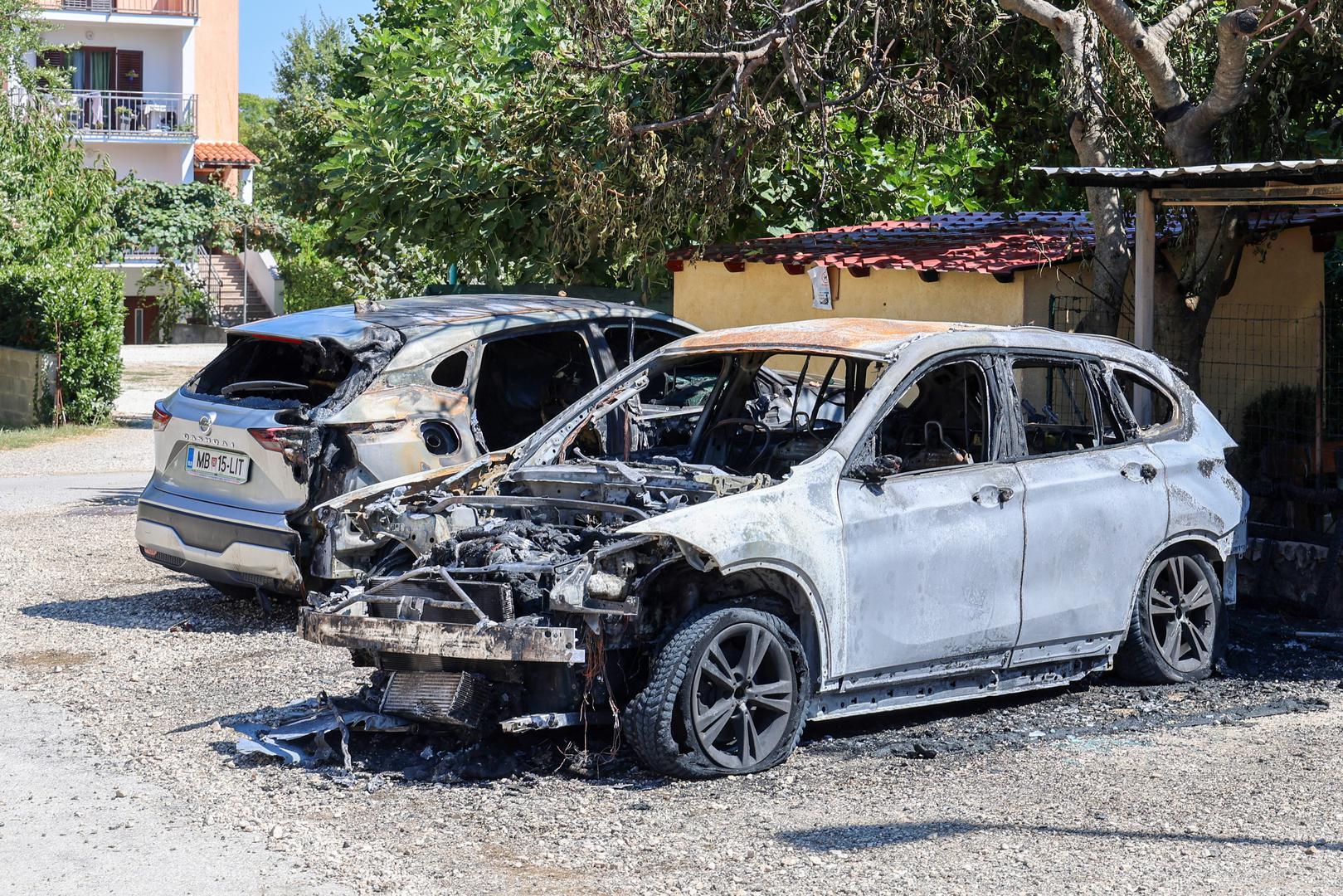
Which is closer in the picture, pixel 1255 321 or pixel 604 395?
pixel 604 395

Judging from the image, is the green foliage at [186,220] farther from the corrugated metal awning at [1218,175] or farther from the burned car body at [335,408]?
the corrugated metal awning at [1218,175]

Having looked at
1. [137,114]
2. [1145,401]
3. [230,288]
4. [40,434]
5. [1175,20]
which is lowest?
[40,434]

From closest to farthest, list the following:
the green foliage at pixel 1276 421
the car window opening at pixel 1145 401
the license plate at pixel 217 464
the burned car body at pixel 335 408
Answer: the car window opening at pixel 1145 401 < the burned car body at pixel 335 408 < the license plate at pixel 217 464 < the green foliage at pixel 1276 421

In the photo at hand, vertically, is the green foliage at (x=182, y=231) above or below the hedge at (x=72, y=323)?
above

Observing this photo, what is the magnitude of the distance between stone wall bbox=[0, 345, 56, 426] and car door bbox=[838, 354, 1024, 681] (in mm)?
16683

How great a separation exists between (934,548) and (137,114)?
151 ft

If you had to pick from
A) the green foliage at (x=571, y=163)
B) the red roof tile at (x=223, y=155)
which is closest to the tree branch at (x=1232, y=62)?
the green foliage at (x=571, y=163)

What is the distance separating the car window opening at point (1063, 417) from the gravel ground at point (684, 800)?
1214 mm

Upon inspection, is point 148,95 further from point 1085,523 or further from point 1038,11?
point 1085,523

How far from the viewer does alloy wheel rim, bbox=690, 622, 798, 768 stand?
236 inches

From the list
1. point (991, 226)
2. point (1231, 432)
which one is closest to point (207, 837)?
point (1231, 432)

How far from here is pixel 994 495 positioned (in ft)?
21.9

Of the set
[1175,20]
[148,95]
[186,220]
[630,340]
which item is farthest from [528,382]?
[148,95]

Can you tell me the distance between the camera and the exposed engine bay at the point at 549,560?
587cm
